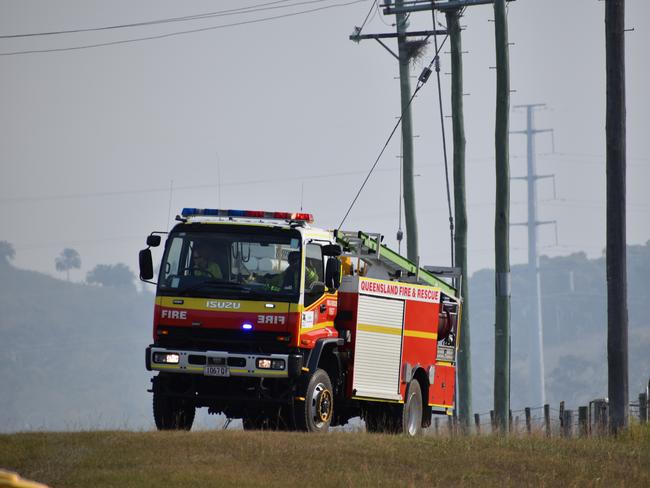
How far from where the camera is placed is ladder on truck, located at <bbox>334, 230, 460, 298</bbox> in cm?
2261

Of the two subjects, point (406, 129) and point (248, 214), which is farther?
point (406, 129)

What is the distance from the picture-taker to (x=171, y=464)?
55.2ft

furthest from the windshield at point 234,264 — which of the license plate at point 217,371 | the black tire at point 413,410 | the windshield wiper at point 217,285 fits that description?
the black tire at point 413,410

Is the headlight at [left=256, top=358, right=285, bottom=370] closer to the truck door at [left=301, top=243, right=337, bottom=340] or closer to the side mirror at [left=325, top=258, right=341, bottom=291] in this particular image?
the truck door at [left=301, top=243, right=337, bottom=340]

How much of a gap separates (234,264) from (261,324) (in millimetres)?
933

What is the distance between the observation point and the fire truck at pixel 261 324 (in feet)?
65.8

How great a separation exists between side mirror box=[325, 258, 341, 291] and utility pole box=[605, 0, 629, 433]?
466 centimetres

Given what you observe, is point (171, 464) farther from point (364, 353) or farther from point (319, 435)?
point (364, 353)

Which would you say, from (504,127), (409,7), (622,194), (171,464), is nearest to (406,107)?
(409,7)

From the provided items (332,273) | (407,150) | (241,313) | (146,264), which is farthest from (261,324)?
(407,150)

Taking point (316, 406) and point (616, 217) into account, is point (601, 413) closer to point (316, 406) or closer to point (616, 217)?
point (616, 217)

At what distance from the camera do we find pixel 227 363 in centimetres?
1997

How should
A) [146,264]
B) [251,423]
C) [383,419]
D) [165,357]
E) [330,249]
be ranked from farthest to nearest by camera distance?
1. [383,419]
2. [251,423]
3. [330,249]
4. [146,264]
5. [165,357]

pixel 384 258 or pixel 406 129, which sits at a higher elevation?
pixel 406 129
